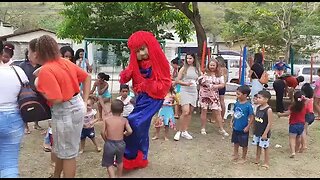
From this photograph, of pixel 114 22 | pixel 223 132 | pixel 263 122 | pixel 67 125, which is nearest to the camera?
pixel 67 125

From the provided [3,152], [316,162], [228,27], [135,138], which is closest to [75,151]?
[3,152]

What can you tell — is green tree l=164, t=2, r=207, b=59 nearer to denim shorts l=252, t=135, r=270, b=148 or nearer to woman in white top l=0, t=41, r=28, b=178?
denim shorts l=252, t=135, r=270, b=148

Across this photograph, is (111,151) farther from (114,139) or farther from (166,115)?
(166,115)

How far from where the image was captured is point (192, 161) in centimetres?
555

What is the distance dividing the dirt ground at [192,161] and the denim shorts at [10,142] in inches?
54.6

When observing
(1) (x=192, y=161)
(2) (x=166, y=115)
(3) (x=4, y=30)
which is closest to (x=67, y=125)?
(1) (x=192, y=161)

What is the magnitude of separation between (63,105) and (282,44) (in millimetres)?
21672

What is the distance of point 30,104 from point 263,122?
304 cm

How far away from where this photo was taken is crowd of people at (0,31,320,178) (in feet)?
11.4

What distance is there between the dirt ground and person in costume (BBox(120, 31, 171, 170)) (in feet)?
0.91

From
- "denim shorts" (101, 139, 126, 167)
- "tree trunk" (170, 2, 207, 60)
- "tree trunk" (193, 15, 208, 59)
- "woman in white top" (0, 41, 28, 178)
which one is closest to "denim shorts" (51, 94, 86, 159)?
"woman in white top" (0, 41, 28, 178)

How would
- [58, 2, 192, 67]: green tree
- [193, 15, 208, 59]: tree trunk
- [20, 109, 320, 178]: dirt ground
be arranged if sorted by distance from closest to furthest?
[20, 109, 320, 178]: dirt ground
[193, 15, 208, 59]: tree trunk
[58, 2, 192, 67]: green tree

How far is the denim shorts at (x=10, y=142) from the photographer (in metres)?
3.40

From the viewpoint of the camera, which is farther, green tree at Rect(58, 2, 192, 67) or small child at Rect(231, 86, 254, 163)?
green tree at Rect(58, 2, 192, 67)
